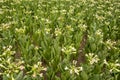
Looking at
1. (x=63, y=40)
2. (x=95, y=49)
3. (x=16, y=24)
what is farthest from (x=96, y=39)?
(x=16, y=24)

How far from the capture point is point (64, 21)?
6.84 meters

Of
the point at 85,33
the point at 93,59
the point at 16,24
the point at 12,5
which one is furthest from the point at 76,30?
the point at 12,5

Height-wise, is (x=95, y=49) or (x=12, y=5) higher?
(x=12, y=5)

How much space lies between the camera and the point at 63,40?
5.62 meters

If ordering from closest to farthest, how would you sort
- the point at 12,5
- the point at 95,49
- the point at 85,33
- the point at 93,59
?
1. the point at 93,59
2. the point at 95,49
3. the point at 85,33
4. the point at 12,5

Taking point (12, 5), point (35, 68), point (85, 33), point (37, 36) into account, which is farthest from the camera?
point (12, 5)

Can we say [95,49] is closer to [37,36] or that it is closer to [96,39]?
[96,39]

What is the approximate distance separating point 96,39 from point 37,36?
1.53 metres

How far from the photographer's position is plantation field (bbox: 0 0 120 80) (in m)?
3.90

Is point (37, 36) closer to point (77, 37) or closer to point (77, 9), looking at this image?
point (77, 37)

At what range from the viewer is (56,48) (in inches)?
186

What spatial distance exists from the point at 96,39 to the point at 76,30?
3.25ft

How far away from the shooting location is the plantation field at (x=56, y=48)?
12.8 feet

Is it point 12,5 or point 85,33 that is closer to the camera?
point 85,33
